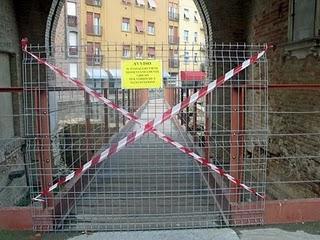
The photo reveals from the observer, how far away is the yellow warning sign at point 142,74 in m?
3.67

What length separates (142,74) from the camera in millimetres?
3693

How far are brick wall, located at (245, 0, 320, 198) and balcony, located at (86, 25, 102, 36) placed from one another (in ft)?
96.3

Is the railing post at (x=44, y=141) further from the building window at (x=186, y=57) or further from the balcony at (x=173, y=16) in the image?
the balcony at (x=173, y=16)

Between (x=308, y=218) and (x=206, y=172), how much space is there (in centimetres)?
167

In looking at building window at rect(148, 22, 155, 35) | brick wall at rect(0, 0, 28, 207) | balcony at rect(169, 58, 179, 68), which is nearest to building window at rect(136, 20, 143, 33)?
building window at rect(148, 22, 155, 35)

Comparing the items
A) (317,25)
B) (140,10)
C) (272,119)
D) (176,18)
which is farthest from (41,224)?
(176,18)

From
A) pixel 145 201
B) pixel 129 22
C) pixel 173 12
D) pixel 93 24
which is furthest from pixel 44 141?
pixel 173 12

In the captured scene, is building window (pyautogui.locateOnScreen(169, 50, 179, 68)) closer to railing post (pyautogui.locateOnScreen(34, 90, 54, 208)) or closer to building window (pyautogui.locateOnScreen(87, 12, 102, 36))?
railing post (pyautogui.locateOnScreen(34, 90, 54, 208))

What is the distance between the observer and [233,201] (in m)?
4.01

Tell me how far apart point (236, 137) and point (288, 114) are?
3257 mm

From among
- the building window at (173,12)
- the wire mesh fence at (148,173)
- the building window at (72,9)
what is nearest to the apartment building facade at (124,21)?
the building window at (173,12)

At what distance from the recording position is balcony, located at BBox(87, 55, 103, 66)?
3.75 metres

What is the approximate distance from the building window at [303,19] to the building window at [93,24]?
1233 inches

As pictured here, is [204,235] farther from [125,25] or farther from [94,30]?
[125,25]
